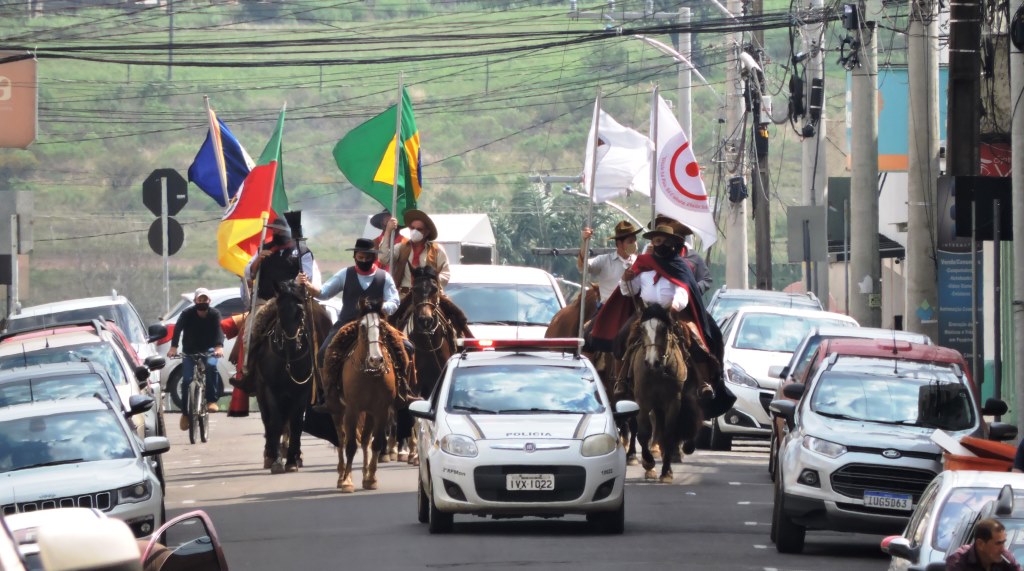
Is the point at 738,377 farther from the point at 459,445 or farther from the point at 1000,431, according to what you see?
the point at 459,445

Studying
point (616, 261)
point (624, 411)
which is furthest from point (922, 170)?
point (624, 411)

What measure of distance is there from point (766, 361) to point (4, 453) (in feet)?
40.9

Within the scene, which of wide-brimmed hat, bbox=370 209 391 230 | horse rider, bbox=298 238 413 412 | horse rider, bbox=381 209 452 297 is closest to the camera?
horse rider, bbox=298 238 413 412

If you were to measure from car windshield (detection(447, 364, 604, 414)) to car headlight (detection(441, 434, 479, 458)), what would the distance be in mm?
642

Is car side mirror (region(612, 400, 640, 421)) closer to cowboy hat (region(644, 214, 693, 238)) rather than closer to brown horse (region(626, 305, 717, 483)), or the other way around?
brown horse (region(626, 305, 717, 483))

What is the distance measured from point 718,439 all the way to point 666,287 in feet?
19.9

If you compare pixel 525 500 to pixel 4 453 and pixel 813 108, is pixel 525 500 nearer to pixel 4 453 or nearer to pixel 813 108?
pixel 4 453

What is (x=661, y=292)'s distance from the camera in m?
19.9

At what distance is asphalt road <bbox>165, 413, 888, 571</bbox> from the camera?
1392 cm

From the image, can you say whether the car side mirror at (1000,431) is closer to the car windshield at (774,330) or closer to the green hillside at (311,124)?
the car windshield at (774,330)

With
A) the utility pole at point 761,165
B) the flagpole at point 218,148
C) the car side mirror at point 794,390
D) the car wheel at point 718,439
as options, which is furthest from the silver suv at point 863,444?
the utility pole at point 761,165

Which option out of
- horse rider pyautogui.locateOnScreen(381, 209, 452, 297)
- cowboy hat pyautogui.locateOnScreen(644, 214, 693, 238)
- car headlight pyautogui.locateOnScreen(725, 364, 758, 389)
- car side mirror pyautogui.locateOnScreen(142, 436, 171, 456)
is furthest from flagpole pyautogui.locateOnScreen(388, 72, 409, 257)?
car side mirror pyautogui.locateOnScreen(142, 436, 171, 456)

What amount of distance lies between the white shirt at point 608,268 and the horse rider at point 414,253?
166 cm

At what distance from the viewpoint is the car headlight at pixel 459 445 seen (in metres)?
15.2
